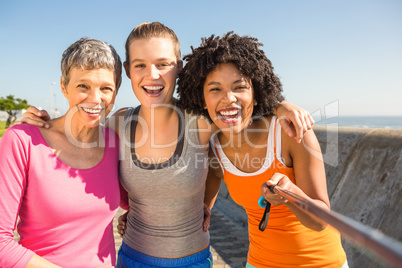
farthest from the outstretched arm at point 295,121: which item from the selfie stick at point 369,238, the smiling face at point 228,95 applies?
the selfie stick at point 369,238

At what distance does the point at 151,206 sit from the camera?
6.87 ft

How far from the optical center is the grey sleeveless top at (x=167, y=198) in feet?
6.75

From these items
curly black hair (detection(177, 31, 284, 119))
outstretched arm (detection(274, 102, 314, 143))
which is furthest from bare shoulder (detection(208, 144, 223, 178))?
outstretched arm (detection(274, 102, 314, 143))

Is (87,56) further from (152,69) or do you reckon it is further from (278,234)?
(278,234)

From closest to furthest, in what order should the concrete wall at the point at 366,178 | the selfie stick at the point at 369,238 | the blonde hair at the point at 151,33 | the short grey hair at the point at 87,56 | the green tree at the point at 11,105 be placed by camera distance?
the selfie stick at the point at 369,238
the short grey hair at the point at 87,56
the blonde hair at the point at 151,33
the concrete wall at the point at 366,178
the green tree at the point at 11,105

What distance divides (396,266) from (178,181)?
1574 mm

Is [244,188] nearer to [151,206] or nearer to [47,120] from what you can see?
[151,206]

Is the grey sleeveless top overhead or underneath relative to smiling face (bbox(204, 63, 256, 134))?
underneath

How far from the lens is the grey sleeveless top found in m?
2.06

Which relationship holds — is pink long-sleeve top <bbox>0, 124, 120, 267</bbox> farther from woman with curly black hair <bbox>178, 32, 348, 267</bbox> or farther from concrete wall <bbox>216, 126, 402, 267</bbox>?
concrete wall <bbox>216, 126, 402, 267</bbox>

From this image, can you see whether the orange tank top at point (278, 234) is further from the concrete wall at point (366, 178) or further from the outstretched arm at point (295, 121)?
the concrete wall at point (366, 178)

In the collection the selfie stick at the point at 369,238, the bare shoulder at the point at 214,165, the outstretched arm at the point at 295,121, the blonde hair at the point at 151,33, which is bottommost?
the bare shoulder at the point at 214,165

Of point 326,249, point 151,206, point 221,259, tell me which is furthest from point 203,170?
point 221,259

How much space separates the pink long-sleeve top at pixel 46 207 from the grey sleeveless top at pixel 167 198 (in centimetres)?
28
